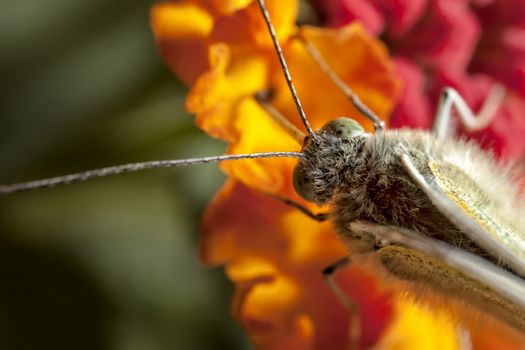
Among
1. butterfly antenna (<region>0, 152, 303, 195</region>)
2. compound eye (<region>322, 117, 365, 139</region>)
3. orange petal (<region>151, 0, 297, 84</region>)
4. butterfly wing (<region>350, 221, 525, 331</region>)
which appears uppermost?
orange petal (<region>151, 0, 297, 84</region>)

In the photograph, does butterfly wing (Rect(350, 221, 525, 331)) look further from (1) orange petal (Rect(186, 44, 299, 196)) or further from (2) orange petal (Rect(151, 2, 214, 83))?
(2) orange petal (Rect(151, 2, 214, 83))

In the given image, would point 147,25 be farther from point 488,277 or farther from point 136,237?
point 488,277

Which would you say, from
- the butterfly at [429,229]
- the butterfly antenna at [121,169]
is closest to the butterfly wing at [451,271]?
the butterfly at [429,229]

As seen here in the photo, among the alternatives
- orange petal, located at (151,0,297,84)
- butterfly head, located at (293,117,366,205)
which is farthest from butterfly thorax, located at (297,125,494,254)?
orange petal, located at (151,0,297,84)

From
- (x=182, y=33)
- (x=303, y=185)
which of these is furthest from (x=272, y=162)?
(x=182, y=33)

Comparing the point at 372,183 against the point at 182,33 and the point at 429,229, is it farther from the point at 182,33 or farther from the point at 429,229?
the point at 182,33

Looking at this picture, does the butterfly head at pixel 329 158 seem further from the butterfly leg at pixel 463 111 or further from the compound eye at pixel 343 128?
the butterfly leg at pixel 463 111
